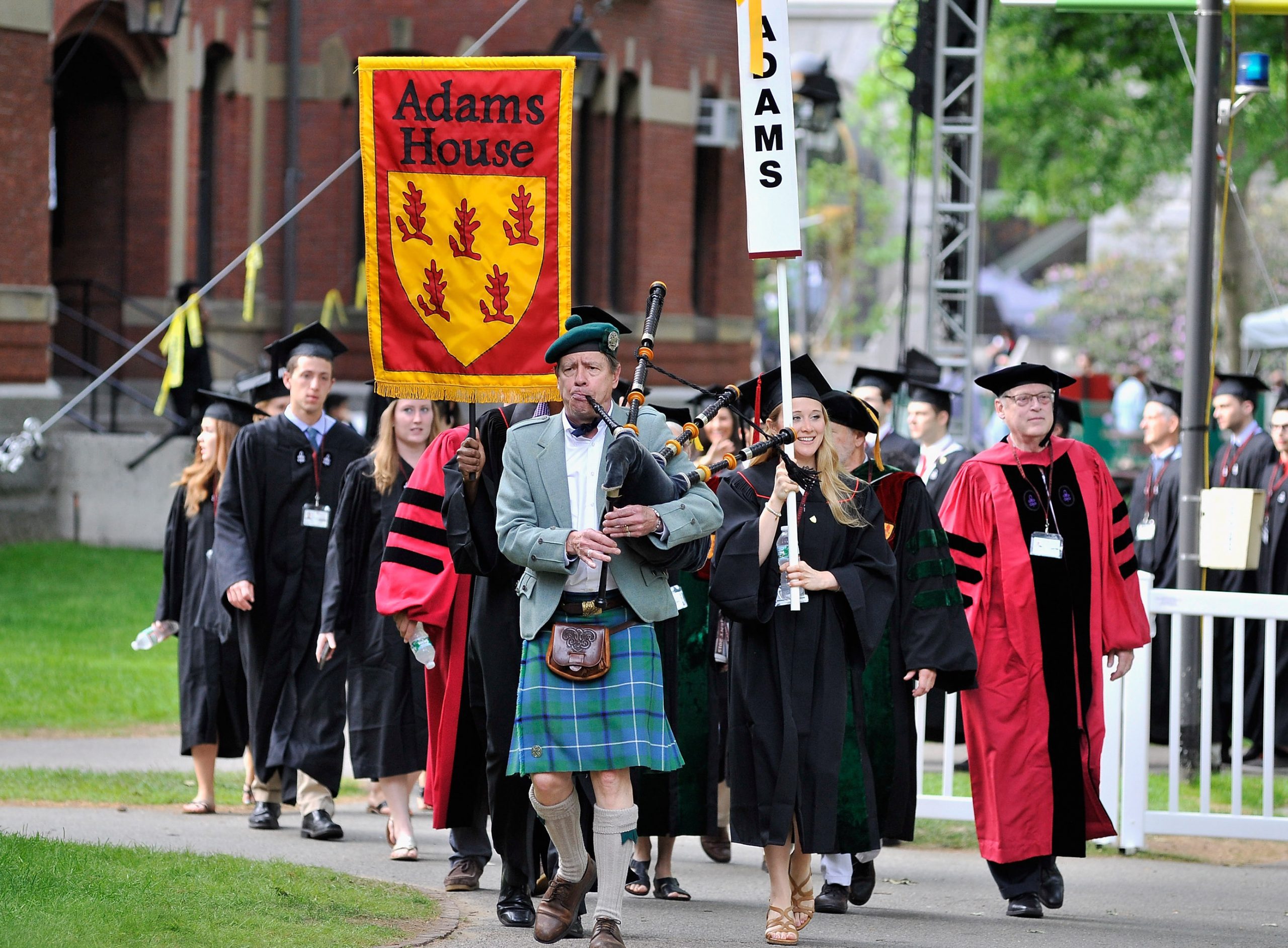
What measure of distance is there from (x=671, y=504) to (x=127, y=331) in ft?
52.5

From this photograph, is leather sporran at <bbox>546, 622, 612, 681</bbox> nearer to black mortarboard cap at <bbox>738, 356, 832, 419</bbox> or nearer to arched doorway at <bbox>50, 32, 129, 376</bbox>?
black mortarboard cap at <bbox>738, 356, 832, 419</bbox>

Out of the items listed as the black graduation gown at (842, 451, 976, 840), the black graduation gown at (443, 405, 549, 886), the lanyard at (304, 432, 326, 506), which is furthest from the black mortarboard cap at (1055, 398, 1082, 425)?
the black graduation gown at (443, 405, 549, 886)

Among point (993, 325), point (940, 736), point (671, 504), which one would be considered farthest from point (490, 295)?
point (993, 325)

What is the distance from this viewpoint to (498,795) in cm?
693

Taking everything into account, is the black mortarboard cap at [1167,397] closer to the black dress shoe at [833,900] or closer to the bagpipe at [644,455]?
the black dress shoe at [833,900]

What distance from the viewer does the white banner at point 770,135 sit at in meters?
7.07

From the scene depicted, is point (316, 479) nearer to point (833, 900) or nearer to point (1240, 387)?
point (833, 900)

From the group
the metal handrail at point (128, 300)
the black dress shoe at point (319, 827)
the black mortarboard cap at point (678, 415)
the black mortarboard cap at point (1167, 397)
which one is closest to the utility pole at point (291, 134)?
the metal handrail at point (128, 300)

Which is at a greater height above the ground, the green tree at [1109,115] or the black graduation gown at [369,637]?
the green tree at [1109,115]

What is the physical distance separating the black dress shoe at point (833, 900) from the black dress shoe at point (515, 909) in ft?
4.25

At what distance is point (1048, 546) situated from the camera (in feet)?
25.5

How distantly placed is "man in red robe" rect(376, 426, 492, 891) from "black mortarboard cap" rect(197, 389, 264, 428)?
242 cm

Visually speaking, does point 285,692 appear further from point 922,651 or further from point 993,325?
point 993,325

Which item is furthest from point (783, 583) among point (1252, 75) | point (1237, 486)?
point (1237, 486)
